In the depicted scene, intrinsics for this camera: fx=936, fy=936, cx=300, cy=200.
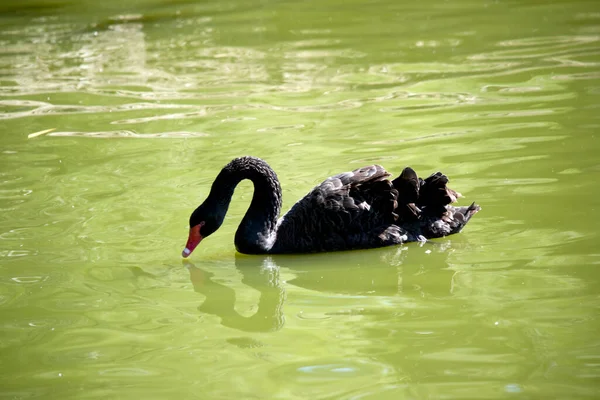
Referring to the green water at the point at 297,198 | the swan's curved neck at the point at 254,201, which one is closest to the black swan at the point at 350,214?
the swan's curved neck at the point at 254,201

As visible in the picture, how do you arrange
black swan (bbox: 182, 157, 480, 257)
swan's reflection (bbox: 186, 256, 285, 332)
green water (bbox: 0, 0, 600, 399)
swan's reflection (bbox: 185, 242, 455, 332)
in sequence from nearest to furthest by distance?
green water (bbox: 0, 0, 600, 399) < swan's reflection (bbox: 186, 256, 285, 332) < swan's reflection (bbox: 185, 242, 455, 332) < black swan (bbox: 182, 157, 480, 257)

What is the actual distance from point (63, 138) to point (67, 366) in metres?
4.86

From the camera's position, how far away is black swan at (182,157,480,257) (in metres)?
6.14

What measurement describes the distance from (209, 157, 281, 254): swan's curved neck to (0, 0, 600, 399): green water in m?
0.20

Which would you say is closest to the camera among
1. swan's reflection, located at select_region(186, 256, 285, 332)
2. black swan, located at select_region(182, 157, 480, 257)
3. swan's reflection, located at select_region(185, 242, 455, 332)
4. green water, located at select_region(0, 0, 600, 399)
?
green water, located at select_region(0, 0, 600, 399)

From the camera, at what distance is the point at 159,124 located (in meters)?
9.41

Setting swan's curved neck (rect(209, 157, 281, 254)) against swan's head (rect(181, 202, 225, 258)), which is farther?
swan's curved neck (rect(209, 157, 281, 254))

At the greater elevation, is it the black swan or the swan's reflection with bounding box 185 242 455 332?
the black swan

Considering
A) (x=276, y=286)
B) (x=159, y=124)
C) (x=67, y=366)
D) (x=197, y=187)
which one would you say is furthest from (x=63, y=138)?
(x=67, y=366)

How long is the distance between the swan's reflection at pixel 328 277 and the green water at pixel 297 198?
0.02 m

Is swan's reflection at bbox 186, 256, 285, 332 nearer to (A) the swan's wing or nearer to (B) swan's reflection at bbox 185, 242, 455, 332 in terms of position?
(B) swan's reflection at bbox 185, 242, 455, 332

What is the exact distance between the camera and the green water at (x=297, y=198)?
175 inches

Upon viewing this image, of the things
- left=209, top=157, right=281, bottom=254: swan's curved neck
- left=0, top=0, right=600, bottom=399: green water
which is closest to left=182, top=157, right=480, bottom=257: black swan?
left=209, top=157, right=281, bottom=254: swan's curved neck

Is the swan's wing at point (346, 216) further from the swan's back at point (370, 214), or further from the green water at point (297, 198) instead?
the green water at point (297, 198)
